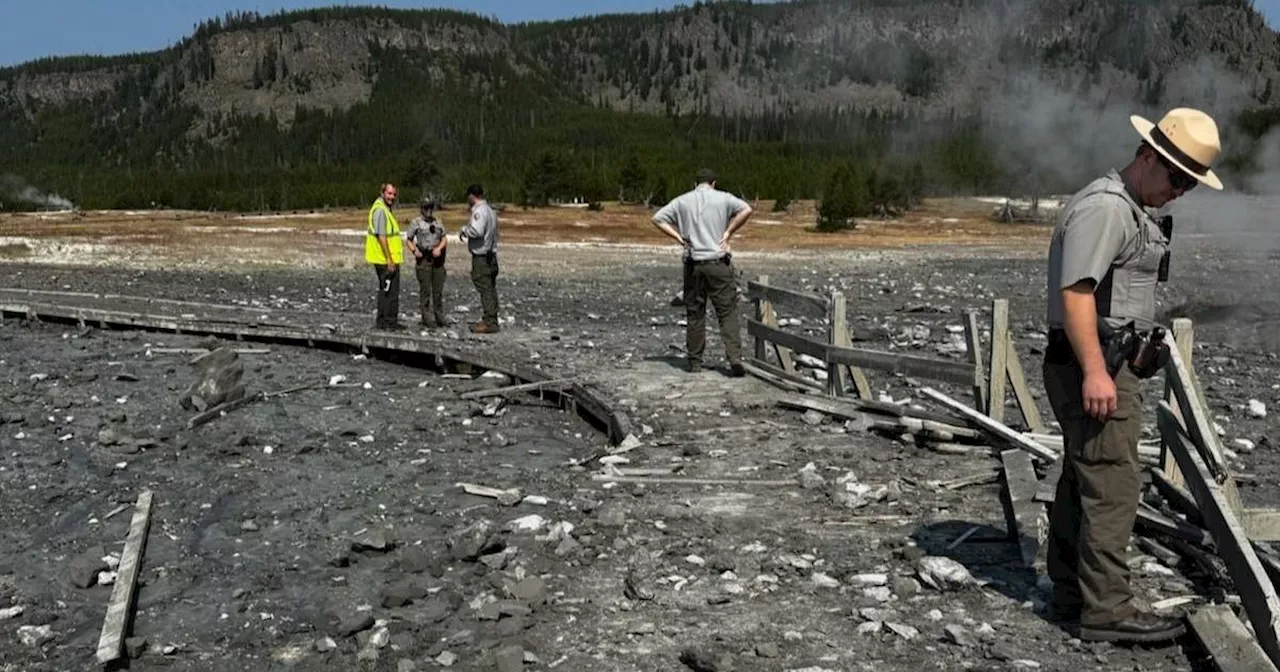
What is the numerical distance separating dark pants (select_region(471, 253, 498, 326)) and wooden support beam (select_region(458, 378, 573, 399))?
3514 millimetres

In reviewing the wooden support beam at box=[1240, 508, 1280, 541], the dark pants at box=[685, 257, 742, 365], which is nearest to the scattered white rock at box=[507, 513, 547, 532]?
the wooden support beam at box=[1240, 508, 1280, 541]

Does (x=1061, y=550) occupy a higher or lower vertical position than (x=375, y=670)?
higher

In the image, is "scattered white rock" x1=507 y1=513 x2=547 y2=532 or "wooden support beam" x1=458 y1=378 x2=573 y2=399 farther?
"wooden support beam" x1=458 y1=378 x2=573 y2=399

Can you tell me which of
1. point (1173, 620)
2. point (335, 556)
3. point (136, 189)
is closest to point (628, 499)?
point (335, 556)

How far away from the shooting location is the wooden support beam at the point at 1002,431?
7.24 m

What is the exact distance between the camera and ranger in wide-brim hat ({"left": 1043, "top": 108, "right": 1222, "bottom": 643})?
4363 millimetres

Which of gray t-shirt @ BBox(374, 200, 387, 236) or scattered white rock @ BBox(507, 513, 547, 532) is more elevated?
gray t-shirt @ BBox(374, 200, 387, 236)

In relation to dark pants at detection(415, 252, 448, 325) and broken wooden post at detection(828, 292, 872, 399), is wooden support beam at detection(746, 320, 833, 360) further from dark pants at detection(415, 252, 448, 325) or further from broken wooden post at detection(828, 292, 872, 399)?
dark pants at detection(415, 252, 448, 325)

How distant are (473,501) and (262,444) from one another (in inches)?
127

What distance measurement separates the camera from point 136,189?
474ft

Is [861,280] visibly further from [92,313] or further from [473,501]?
[473,501]

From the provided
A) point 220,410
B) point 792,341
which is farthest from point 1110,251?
point 220,410

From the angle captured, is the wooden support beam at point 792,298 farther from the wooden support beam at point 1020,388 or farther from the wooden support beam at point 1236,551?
the wooden support beam at point 1236,551

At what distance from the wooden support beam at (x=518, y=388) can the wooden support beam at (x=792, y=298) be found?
2350mm
